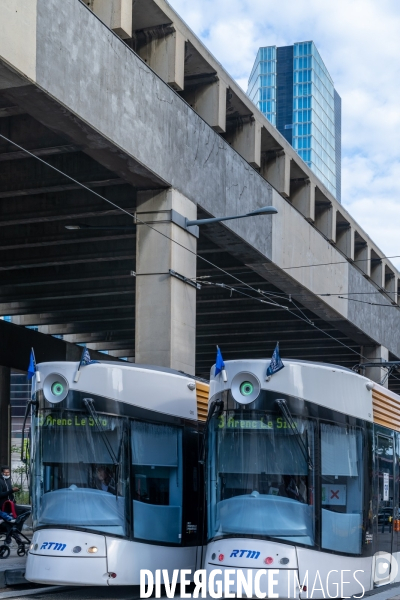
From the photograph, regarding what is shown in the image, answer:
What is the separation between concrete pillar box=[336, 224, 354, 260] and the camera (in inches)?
1476

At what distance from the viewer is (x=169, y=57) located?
21.2 meters

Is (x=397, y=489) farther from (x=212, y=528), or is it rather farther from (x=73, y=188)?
(x=73, y=188)

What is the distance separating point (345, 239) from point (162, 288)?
18378mm

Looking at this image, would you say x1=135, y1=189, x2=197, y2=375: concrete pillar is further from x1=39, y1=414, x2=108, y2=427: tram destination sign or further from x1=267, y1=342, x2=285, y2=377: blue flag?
x1=267, y1=342, x2=285, y2=377: blue flag

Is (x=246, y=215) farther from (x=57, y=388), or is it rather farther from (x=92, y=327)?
(x=92, y=327)

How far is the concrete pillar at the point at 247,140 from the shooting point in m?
26.0

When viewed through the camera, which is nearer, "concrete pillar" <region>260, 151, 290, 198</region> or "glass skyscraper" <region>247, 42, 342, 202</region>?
"concrete pillar" <region>260, 151, 290, 198</region>

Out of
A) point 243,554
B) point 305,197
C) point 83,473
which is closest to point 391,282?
point 305,197

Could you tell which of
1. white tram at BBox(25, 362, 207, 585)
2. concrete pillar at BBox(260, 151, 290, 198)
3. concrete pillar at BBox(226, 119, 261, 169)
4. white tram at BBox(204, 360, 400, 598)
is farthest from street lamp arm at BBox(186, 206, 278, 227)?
concrete pillar at BBox(260, 151, 290, 198)

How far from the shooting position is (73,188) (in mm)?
21688

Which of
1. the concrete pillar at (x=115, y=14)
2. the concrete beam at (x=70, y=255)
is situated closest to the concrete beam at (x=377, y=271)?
the concrete beam at (x=70, y=255)

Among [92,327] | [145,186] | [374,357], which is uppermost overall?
[145,186]

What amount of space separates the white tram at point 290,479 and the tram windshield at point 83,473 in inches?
46.0

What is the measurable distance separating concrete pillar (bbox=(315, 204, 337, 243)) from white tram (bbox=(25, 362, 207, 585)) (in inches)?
896
